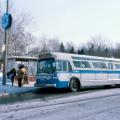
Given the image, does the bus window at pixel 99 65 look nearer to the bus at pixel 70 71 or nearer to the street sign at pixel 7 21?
the bus at pixel 70 71

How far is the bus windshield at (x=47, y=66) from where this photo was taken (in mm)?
19717

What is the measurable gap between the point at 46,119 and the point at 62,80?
9.72 meters

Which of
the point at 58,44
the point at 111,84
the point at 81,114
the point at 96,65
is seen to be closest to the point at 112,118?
the point at 81,114

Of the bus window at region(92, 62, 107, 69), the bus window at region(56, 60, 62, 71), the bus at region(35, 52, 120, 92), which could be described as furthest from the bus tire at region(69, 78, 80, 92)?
the bus window at region(92, 62, 107, 69)

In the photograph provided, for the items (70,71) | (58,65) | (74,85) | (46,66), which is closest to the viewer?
(58,65)

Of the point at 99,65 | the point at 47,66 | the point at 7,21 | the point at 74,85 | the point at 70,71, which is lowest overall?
the point at 74,85

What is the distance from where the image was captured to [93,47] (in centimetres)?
13275

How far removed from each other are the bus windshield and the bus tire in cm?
174

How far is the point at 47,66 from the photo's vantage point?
65.8 feet

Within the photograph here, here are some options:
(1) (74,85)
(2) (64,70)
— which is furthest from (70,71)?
(1) (74,85)

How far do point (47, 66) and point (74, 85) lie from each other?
2.38m

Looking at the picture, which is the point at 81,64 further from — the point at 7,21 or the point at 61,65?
the point at 7,21

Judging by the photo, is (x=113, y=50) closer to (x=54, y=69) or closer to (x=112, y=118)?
(x=54, y=69)

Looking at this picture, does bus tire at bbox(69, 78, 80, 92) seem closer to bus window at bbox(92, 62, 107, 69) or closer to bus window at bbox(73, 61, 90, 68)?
bus window at bbox(73, 61, 90, 68)
